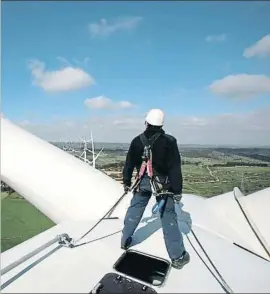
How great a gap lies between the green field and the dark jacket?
97.8 ft

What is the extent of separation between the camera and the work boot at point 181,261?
126 inches

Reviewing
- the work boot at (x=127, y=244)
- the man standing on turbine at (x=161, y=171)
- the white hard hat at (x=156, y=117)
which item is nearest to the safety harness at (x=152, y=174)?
the man standing on turbine at (x=161, y=171)

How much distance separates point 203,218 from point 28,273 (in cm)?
271

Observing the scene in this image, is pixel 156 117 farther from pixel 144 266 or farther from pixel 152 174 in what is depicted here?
pixel 144 266

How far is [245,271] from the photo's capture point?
3186mm

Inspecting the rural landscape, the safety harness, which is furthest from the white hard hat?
the rural landscape

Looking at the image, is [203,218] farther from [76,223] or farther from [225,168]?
[225,168]

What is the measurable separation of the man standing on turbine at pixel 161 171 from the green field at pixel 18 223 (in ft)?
97.5


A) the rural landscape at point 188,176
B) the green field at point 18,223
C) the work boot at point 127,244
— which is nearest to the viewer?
the work boot at point 127,244

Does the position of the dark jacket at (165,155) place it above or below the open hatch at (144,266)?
above

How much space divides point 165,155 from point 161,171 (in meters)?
0.22

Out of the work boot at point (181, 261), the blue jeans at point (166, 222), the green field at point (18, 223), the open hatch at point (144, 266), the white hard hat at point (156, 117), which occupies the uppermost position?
the white hard hat at point (156, 117)

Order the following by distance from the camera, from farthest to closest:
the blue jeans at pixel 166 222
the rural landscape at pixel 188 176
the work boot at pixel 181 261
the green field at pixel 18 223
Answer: the green field at pixel 18 223 < the rural landscape at pixel 188 176 < the blue jeans at pixel 166 222 < the work boot at pixel 181 261

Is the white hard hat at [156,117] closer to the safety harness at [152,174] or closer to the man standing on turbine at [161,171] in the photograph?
the man standing on turbine at [161,171]
